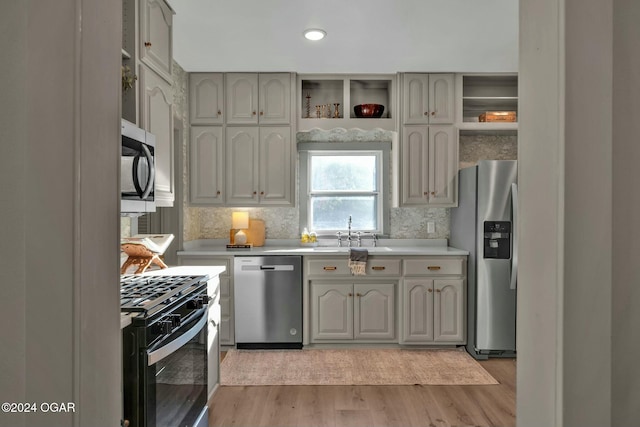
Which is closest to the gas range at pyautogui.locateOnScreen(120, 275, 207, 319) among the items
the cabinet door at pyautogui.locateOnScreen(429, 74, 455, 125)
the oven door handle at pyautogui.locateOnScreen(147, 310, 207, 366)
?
the oven door handle at pyautogui.locateOnScreen(147, 310, 207, 366)

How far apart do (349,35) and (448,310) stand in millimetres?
2558

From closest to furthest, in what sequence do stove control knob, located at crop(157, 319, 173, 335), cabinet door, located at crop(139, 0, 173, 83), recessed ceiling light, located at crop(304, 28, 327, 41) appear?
stove control knob, located at crop(157, 319, 173, 335) < cabinet door, located at crop(139, 0, 173, 83) < recessed ceiling light, located at crop(304, 28, 327, 41)

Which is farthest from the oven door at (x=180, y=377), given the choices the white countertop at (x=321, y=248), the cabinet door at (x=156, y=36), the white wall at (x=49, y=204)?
the white countertop at (x=321, y=248)

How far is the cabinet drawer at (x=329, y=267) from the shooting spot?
398 centimetres

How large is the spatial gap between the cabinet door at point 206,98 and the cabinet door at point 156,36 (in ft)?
4.99

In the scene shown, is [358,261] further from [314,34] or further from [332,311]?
[314,34]

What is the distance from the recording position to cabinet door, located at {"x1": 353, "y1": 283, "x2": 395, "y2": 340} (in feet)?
13.1

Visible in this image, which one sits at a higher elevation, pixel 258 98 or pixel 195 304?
pixel 258 98

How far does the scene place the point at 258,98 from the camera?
165 inches

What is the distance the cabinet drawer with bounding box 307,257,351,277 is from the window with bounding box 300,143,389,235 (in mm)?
640

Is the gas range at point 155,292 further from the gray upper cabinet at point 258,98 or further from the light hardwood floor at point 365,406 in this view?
the gray upper cabinet at point 258,98

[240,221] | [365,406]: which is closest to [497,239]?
[365,406]

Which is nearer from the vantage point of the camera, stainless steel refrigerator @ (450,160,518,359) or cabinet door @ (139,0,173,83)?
cabinet door @ (139,0,173,83)

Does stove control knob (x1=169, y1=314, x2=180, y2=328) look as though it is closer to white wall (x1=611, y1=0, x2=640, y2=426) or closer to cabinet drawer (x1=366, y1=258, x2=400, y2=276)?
white wall (x1=611, y1=0, x2=640, y2=426)
